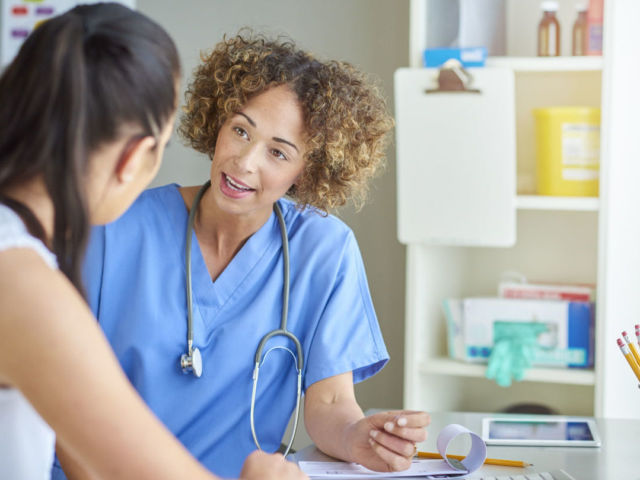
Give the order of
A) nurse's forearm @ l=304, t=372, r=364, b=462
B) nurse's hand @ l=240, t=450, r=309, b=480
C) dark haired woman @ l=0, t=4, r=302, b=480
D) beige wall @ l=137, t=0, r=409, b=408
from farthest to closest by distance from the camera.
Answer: beige wall @ l=137, t=0, r=409, b=408 → nurse's forearm @ l=304, t=372, r=364, b=462 → nurse's hand @ l=240, t=450, r=309, b=480 → dark haired woman @ l=0, t=4, r=302, b=480

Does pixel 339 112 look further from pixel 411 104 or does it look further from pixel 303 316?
pixel 411 104

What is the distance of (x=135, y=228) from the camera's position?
1497 millimetres

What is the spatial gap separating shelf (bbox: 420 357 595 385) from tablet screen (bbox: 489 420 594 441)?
68 centimetres

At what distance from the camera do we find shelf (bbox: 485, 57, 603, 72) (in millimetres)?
2072

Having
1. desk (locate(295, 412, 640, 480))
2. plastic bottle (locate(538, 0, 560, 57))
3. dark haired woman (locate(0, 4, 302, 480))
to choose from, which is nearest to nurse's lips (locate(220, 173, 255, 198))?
desk (locate(295, 412, 640, 480))

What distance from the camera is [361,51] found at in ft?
8.57

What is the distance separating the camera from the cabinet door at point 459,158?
6.82 ft

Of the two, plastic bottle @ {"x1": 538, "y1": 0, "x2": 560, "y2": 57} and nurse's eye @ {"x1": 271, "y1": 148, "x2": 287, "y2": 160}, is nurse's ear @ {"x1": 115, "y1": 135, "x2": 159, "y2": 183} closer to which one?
nurse's eye @ {"x1": 271, "y1": 148, "x2": 287, "y2": 160}

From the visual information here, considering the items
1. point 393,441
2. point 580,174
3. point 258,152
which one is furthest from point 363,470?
point 580,174

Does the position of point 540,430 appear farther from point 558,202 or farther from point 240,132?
point 558,202

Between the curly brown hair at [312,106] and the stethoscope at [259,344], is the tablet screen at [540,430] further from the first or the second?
the curly brown hair at [312,106]

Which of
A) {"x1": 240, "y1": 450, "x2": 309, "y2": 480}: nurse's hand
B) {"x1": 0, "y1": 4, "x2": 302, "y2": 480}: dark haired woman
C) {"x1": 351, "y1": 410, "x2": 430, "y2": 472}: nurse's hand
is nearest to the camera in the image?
{"x1": 0, "y1": 4, "x2": 302, "y2": 480}: dark haired woman

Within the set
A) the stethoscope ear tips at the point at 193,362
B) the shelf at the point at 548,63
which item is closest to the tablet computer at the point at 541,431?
the stethoscope ear tips at the point at 193,362

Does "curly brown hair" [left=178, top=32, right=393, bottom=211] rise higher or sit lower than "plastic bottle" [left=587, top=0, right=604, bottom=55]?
lower
